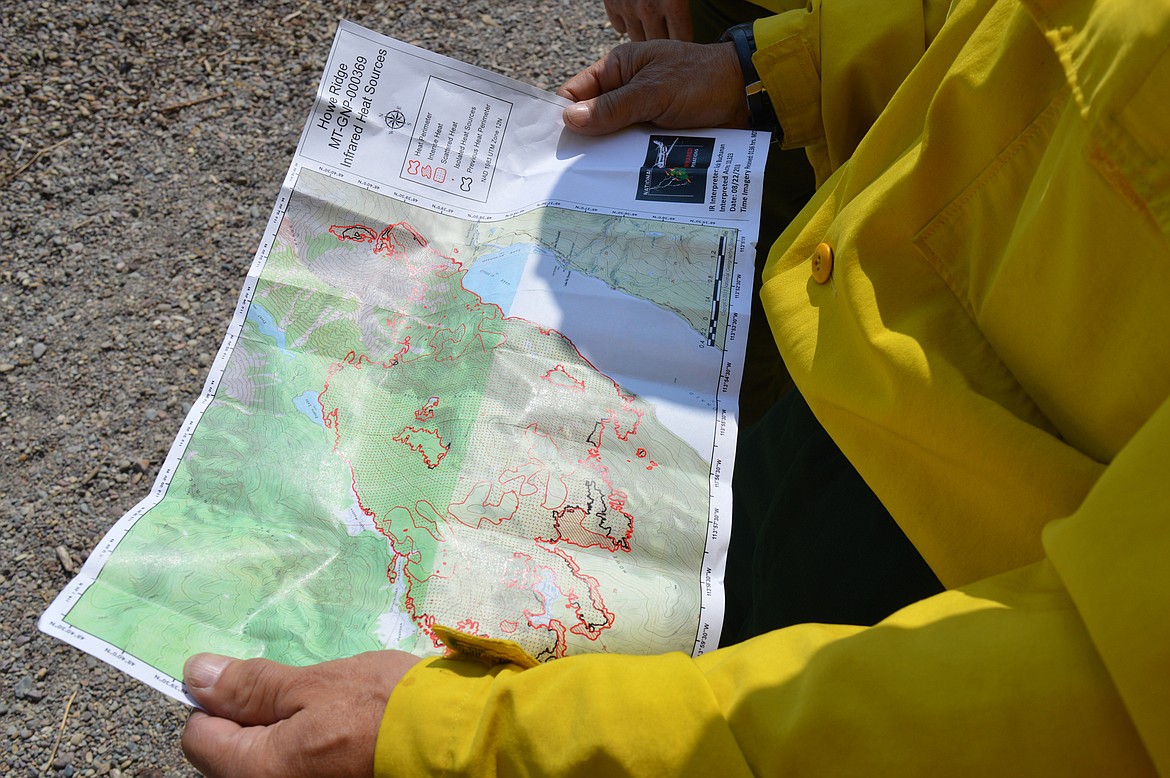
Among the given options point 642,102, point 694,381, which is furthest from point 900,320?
point 642,102

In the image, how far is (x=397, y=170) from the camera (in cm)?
93

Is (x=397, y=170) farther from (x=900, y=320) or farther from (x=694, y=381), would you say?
(x=900, y=320)

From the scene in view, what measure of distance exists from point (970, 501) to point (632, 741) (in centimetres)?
26

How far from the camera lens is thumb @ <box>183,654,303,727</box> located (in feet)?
2.08

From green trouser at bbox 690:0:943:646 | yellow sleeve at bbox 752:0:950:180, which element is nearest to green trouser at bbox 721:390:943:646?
green trouser at bbox 690:0:943:646

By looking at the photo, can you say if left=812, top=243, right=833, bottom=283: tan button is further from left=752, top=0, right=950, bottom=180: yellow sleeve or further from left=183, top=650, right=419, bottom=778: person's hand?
left=183, top=650, right=419, bottom=778: person's hand

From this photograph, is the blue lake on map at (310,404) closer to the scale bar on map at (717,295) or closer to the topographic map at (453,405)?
the topographic map at (453,405)

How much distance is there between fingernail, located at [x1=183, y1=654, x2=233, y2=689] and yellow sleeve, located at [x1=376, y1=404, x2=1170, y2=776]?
0.63 ft

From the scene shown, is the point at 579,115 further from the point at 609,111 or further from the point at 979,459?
the point at 979,459

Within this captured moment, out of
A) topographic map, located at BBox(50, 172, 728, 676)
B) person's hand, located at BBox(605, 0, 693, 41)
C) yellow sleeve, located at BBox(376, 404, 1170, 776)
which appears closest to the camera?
yellow sleeve, located at BBox(376, 404, 1170, 776)

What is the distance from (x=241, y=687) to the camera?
64 cm

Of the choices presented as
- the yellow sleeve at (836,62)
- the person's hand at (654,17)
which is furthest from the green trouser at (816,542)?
the person's hand at (654,17)

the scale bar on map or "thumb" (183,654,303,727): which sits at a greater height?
the scale bar on map

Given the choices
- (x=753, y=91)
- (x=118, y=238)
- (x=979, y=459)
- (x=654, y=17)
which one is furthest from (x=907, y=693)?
(x=118, y=238)
